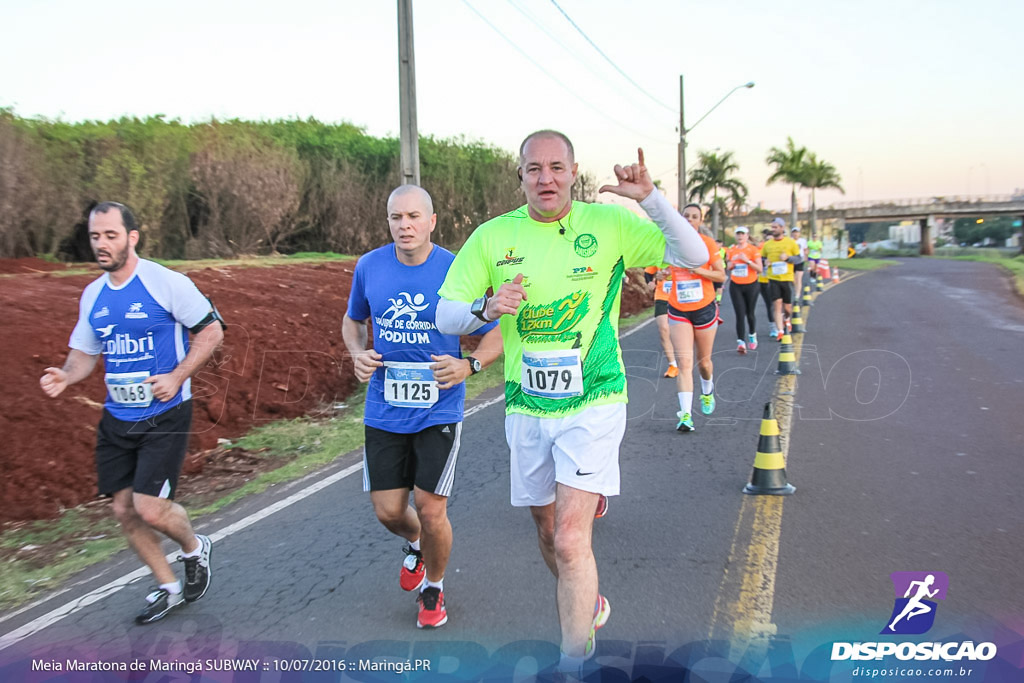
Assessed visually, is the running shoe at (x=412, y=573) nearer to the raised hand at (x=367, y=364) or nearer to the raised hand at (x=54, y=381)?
the raised hand at (x=367, y=364)

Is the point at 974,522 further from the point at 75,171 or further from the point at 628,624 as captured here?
the point at 75,171

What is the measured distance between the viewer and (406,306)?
423cm

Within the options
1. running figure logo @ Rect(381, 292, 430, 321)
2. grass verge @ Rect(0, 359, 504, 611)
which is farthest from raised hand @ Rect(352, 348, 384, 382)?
grass verge @ Rect(0, 359, 504, 611)

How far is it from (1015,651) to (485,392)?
25.7ft

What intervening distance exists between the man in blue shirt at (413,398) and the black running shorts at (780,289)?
11.8m

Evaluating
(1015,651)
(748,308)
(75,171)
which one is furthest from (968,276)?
(1015,651)

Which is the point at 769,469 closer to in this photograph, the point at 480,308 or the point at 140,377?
the point at 480,308

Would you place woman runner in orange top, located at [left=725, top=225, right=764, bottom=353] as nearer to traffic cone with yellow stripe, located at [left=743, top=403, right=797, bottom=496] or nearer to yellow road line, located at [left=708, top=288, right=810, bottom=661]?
traffic cone with yellow stripe, located at [left=743, top=403, right=797, bottom=496]

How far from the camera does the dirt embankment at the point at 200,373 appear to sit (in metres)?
6.96

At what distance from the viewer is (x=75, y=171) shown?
17.3 m

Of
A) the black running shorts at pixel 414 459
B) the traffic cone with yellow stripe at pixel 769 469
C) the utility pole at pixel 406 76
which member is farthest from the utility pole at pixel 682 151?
the black running shorts at pixel 414 459

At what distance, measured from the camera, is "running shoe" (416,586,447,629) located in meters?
4.10

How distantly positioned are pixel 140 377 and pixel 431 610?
1928mm

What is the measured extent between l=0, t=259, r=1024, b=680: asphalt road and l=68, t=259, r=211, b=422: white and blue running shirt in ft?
3.75
